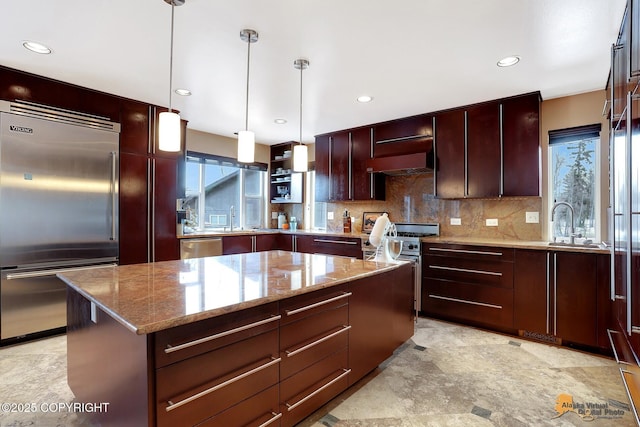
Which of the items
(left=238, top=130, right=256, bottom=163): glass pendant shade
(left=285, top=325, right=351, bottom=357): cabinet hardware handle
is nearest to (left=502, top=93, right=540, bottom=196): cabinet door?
(left=285, top=325, right=351, bottom=357): cabinet hardware handle

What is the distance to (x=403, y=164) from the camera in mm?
3883

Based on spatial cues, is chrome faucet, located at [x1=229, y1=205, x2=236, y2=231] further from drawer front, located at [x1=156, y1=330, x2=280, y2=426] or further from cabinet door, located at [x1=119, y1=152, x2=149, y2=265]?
drawer front, located at [x1=156, y1=330, x2=280, y2=426]

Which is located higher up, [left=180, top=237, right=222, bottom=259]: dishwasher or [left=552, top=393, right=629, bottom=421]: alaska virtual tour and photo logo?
[left=180, top=237, right=222, bottom=259]: dishwasher

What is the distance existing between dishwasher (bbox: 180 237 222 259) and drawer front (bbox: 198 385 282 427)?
9.69ft

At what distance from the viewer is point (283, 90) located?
3.23 m

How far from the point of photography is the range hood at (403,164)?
12.3ft

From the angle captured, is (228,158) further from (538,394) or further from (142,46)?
(538,394)

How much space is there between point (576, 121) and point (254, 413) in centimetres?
389

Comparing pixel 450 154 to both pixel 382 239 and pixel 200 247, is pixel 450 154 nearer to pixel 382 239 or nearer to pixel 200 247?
pixel 382 239

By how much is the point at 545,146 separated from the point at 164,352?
3.94 meters

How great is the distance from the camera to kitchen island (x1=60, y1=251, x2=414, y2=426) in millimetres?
1114

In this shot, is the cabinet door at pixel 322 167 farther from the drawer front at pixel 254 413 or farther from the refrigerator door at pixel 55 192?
the drawer front at pixel 254 413

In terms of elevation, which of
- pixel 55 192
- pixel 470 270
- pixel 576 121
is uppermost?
pixel 576 121

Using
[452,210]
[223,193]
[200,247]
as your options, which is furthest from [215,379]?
[223,193]
